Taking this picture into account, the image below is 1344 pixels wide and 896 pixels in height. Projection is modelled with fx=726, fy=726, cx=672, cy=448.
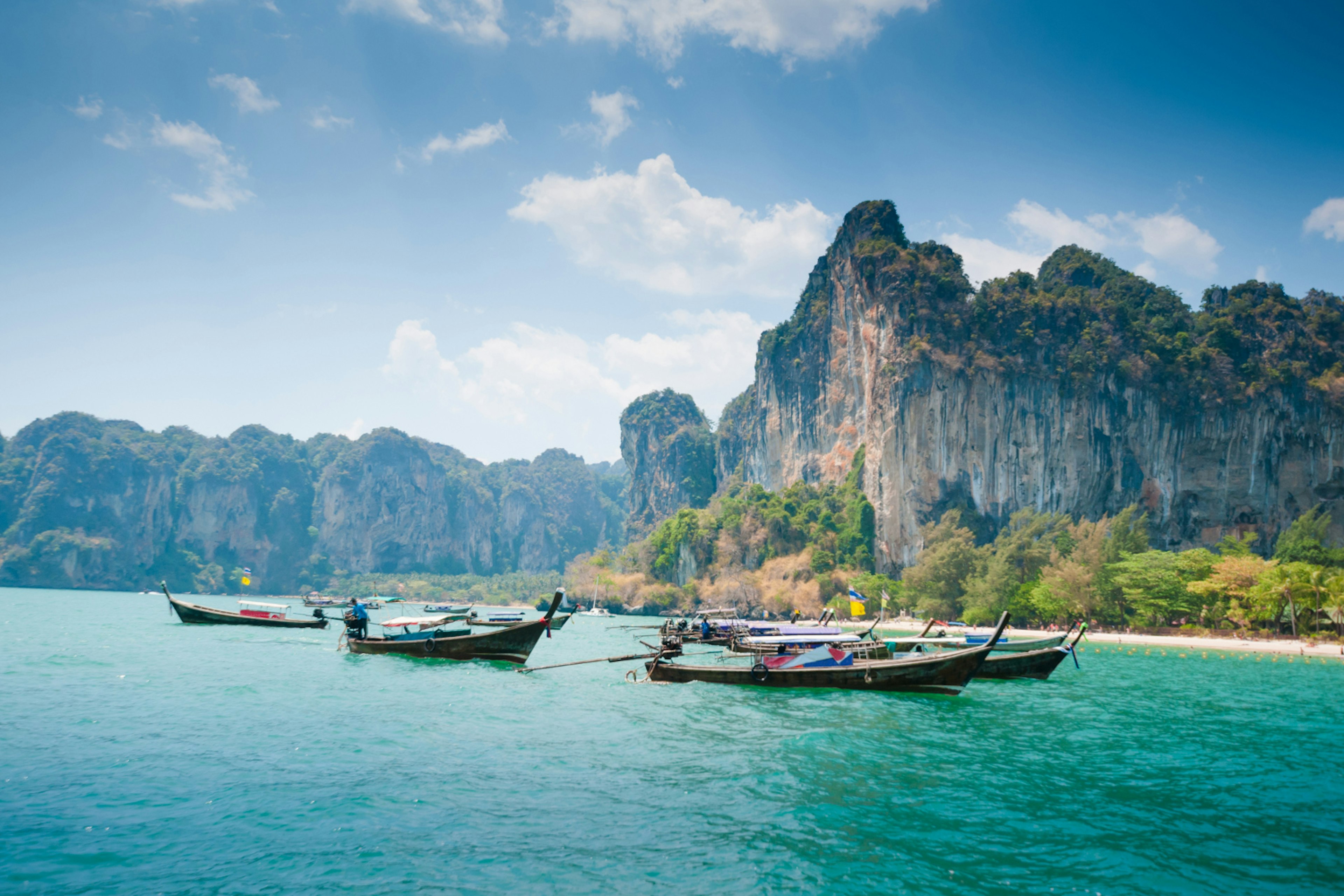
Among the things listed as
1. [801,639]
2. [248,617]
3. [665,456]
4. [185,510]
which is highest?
[665,456]

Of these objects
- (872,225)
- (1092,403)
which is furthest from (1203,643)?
(872,225)

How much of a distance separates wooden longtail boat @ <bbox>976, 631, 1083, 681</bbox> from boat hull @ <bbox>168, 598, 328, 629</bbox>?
116 feet

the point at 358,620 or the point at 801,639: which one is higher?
the point at 358,620

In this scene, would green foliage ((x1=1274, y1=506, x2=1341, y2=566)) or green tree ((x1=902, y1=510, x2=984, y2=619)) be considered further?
green tree ((x1=902, y1=510, x2=984, y2=619))

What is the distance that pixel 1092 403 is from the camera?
3135 inches

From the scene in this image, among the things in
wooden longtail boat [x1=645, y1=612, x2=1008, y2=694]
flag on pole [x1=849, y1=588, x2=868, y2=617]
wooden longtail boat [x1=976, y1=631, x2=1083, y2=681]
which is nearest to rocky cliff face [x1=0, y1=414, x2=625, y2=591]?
flag on pole [x1=849, y1=588, x2=868, y2=617]

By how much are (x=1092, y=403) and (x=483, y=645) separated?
246ft

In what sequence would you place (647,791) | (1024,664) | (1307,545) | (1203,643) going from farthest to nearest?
1. (1307,545)
2. (1203,643)
3. (1024,664)
4. (647,791)

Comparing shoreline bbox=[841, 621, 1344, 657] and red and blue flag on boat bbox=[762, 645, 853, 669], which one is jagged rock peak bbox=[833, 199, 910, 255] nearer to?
shoreline bbox=[841, 621, 1344, 657]

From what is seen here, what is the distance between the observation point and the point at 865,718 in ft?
60.8

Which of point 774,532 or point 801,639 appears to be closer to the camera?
point 801,639

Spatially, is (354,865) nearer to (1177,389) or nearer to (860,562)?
(860,562)

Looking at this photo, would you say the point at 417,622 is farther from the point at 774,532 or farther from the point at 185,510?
the point at 185,510

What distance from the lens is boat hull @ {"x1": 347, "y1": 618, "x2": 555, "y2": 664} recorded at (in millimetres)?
27547
